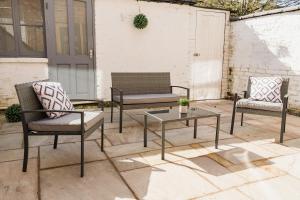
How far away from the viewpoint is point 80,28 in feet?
17.5

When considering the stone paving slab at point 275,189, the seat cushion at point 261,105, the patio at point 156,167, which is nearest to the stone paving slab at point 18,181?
the patio at point 156,167

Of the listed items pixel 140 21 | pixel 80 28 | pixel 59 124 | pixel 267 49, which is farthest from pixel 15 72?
pixel 267 49

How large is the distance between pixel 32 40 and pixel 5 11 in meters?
0.68

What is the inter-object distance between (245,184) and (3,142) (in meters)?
2.98

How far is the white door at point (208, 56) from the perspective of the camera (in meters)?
6.38

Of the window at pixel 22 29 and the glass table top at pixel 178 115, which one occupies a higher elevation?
the window at pixel 22 29

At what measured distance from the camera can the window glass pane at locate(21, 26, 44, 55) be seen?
16.4 ft

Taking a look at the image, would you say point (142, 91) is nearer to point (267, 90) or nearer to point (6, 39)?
Result: point (267, 90)

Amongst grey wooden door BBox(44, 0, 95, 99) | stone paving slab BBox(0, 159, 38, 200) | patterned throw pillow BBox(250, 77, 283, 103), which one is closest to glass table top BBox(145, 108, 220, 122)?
patterned throw pillow BBox(250, 77, 283, 103)

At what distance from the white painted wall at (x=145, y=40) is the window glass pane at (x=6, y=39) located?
5.39 feet

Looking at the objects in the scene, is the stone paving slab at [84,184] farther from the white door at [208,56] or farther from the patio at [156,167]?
the white door at [208,56]

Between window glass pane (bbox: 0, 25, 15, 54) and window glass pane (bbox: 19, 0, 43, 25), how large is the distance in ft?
0.89

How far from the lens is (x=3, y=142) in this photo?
10.9 feet

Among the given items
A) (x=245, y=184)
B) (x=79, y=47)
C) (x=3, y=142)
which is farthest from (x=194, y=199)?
(x=79, y=47)
